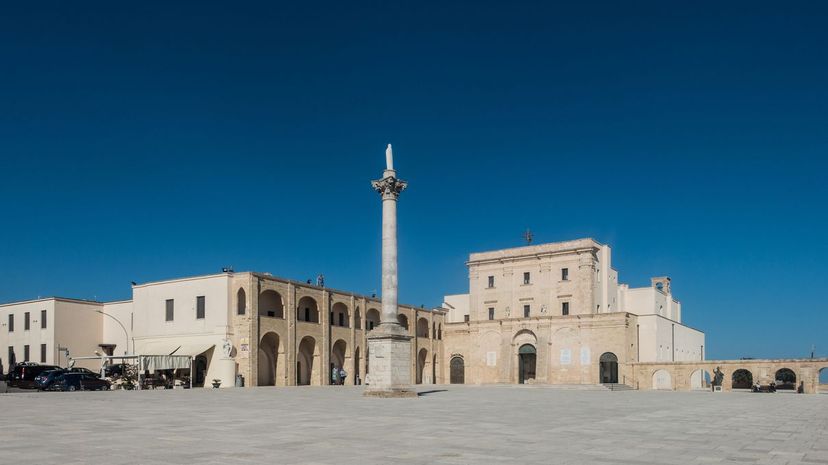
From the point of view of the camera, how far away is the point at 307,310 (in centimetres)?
5703

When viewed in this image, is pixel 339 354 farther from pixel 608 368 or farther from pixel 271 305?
pixel 608 368

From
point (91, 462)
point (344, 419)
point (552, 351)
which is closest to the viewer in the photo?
point (91, 462)

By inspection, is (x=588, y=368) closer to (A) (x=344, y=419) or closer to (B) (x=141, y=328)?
(B) (x=141, y=328)

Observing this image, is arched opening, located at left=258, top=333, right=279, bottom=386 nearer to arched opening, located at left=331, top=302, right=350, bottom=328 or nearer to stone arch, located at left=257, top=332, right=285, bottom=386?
stone arch, located at left=257, top=332, right=285, bottom=386

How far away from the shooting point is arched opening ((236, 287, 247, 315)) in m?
48.7

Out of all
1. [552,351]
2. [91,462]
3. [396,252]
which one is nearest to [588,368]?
[552,351]

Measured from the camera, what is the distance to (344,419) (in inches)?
771

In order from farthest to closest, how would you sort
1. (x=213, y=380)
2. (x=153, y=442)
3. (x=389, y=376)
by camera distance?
(x=213, y=380) < (x=389, y=376) < (x=153, y=442)

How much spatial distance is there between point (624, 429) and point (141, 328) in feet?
144

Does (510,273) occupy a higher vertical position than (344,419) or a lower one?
higher

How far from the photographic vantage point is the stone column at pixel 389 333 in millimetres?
33219

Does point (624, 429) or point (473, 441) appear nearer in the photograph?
point (473, 441)

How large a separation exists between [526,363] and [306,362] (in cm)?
2028

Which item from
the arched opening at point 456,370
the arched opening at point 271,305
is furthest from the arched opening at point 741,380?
the arched opening at point 271,305
